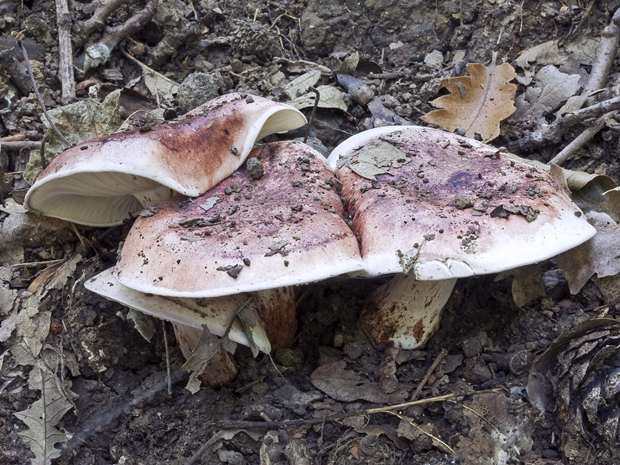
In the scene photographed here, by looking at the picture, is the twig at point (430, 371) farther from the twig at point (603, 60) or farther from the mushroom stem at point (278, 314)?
the twig at point (603, 60)

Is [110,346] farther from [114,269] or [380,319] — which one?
[380,319]

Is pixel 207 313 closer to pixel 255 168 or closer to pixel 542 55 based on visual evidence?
pixel 255 168

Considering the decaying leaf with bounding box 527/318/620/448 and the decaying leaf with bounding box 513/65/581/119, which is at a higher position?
the decaying leaf with bounding box 513/65/581/119

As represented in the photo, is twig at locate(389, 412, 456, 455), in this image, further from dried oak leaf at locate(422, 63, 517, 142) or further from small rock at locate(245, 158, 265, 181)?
dried oak leaf at locate(422, 63, 517, 142)

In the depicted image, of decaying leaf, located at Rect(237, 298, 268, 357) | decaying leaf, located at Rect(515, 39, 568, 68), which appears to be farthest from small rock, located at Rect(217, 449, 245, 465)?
decaying leaf, located at Rect(515, 39, 568, 68)

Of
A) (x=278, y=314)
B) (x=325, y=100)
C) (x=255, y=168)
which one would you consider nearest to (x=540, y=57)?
(x=325, y=100)
